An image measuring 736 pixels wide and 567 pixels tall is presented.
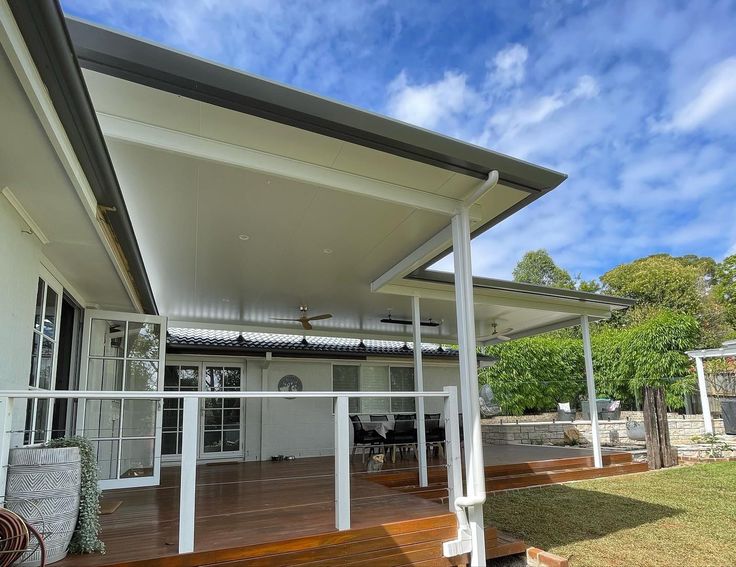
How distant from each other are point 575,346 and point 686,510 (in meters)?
14.3

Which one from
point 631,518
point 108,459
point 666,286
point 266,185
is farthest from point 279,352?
point 666,286

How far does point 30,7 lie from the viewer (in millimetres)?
2023

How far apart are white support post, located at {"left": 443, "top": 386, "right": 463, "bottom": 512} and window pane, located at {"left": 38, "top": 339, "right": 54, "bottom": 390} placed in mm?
4217

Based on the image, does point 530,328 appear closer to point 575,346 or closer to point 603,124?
point 575,346

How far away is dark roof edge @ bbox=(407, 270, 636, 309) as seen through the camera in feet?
23.7

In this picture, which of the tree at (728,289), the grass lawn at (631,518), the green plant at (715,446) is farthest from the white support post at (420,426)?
the tree at (728,289)

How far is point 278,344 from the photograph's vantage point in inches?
420

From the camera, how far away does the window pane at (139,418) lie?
683cm

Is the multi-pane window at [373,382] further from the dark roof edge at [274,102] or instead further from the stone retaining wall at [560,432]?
the dark roof edge at [274,102]

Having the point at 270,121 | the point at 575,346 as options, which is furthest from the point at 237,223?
the point at 575,346

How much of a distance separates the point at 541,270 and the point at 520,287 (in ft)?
96.6

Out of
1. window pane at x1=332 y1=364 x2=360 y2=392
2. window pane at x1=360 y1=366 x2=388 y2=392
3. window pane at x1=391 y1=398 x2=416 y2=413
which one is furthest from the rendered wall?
window pane at x1=391 y1=398 x2=416 y2=413

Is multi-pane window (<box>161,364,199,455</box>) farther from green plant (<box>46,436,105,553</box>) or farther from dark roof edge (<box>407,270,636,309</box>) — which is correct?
green plant (<box>46,436,105,553</box>)

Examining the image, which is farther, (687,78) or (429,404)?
(687,78)
